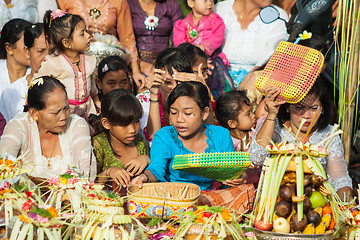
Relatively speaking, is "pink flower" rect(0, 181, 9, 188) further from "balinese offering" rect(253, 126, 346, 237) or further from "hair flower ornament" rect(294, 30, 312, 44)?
"hair flower ornament" rect(294, 30, 312, 44)

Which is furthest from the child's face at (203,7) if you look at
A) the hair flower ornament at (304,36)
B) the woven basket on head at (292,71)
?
the woven basket on head at (292,71)

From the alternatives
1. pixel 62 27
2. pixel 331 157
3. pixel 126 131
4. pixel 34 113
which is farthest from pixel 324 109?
pixel 62 27

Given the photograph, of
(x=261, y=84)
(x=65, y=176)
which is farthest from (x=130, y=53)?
(x=65, y=176)

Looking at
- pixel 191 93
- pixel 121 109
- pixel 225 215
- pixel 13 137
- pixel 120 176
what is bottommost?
pixel 120 176

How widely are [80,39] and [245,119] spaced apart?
1.75m

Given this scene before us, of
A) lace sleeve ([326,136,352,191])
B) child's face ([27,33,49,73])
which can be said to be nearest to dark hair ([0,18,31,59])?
child's face ([27,33,49,73])

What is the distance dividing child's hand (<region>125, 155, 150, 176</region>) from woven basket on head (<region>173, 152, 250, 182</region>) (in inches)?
30.9

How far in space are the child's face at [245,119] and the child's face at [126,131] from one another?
1.17m

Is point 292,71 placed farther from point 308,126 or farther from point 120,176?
point 120,176

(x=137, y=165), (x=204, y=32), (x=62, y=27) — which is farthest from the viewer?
(x=204, y=32)

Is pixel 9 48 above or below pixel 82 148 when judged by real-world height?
above

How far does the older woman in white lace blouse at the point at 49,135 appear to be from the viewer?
11.5ft

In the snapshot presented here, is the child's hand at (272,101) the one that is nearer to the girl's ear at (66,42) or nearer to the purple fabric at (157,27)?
the girl's ear at (66,42)

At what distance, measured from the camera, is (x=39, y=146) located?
11.8 feet
